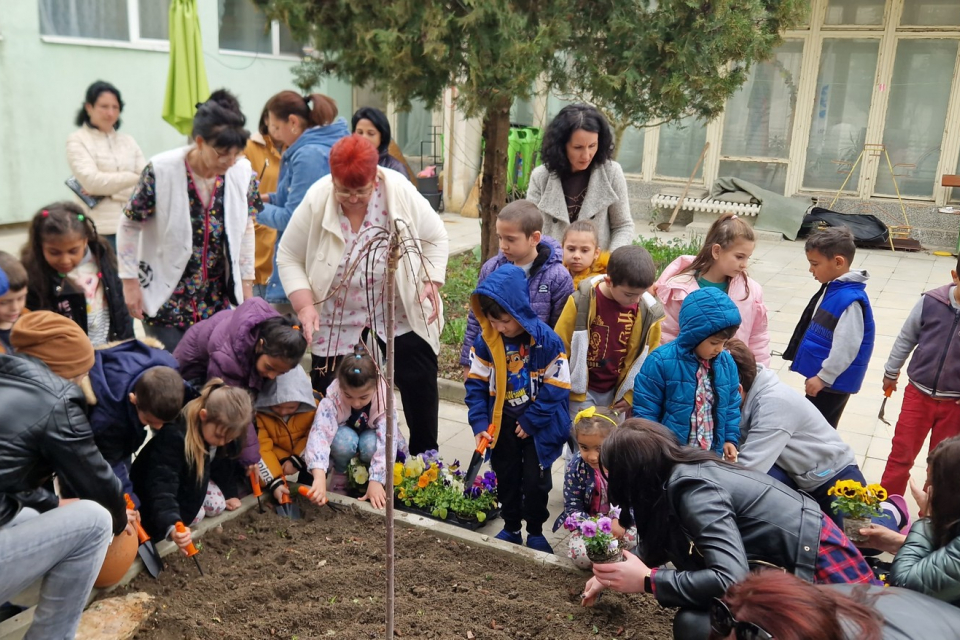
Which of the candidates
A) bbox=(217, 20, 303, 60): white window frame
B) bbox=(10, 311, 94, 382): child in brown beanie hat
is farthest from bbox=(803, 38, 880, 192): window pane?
bbox=(10, 311, 94, 382): child in brown beanie hat

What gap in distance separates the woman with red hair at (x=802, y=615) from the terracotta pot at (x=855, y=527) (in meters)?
1.11

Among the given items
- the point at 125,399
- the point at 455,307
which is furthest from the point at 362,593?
the point at 455,307

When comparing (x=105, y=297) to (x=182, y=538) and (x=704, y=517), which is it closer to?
(x=182, y=538)

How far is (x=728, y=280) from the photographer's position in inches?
161

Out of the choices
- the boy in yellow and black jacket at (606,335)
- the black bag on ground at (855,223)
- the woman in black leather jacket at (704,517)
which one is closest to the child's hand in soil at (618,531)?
the woman in black leather jacket at (704,517)

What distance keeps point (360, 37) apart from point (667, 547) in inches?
125

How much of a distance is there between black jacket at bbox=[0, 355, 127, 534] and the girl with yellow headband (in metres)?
1.84

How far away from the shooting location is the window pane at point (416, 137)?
14359mm

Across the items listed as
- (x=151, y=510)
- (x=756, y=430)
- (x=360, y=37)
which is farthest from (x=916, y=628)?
(x=360, y=37)

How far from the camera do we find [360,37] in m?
4.44

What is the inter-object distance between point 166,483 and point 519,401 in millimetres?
1546

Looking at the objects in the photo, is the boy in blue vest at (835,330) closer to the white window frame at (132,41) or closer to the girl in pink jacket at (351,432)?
the girl in pink jacket at (351,432)

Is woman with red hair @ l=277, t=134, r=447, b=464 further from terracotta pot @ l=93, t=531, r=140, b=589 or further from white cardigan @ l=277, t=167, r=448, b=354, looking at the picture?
terracotta pot @ l=93, t=531, r=140, b=589

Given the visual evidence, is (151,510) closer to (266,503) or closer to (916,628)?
(266,503)
